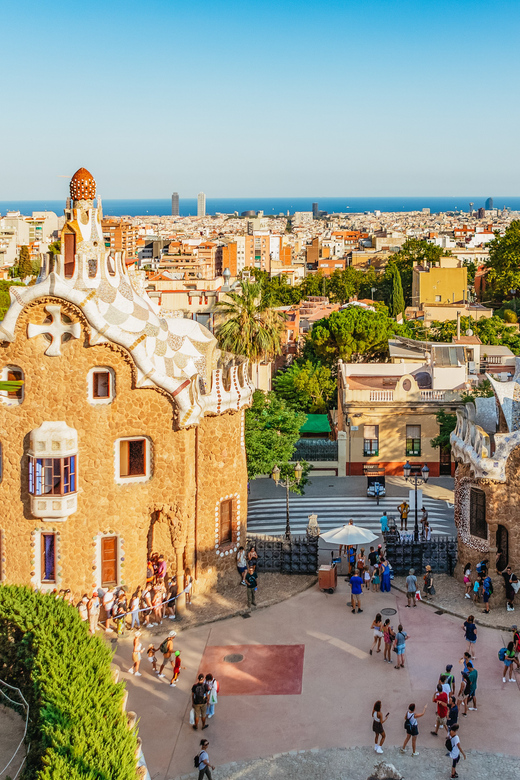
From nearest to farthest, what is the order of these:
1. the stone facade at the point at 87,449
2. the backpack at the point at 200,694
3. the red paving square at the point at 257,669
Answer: the backpack at the point at 200,694 → the red paving square at the point at 257,669 → the stone facade at the point at 87,449

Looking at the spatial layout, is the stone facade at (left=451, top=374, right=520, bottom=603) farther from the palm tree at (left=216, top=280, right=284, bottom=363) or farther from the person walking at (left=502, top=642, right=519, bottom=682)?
the palm tree at (left=216, top=280, right=284, bottom=363)

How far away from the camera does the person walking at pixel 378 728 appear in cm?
1877

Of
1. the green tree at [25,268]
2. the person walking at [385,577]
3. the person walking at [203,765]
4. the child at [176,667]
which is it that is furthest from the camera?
the green tree at [25,268]

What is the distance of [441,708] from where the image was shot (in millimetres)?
19547

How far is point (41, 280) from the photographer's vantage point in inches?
993

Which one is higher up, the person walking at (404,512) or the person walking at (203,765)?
the person walking at (404,512)

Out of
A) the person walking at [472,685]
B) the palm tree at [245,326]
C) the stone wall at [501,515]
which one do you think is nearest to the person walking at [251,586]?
the stone wall at [501,515]

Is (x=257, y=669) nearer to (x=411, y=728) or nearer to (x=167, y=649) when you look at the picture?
(x=167, y=649)

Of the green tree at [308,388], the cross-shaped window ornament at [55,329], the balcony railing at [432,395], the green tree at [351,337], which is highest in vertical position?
the cross-shaped window ornament at [55,329]

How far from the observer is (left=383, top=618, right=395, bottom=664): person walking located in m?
23.1

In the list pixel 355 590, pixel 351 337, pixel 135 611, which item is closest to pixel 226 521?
pixel 135 611

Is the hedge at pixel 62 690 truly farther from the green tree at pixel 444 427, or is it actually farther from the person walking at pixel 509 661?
the green tree at pixel 444 427

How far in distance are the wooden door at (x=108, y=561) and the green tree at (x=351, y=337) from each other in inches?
1491

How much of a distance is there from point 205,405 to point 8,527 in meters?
7.33
